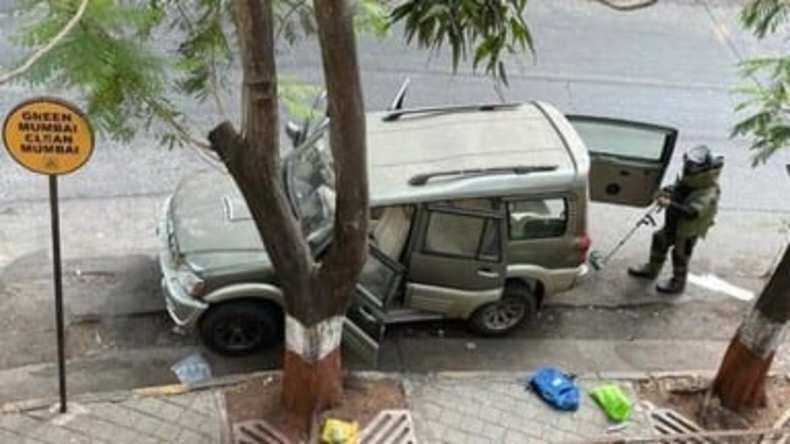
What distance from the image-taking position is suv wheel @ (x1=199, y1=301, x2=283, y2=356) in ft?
28.0

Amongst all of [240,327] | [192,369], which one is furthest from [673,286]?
[192,369]

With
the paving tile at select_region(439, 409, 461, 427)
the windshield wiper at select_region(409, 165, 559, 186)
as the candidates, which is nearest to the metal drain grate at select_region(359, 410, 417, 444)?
the paving tile at select_region(439, 409, 461, 427)

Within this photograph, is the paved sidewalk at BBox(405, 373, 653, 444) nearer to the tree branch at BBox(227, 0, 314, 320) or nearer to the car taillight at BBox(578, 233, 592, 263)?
the car taillight at BBox(578, 233, 592, 263)

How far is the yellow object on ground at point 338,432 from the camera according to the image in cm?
784

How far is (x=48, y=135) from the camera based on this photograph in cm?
697

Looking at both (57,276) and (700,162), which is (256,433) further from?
(700,162)

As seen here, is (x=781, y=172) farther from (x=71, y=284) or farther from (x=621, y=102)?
(x=71, y=284)

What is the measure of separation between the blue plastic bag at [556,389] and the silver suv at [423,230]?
2.50 ft

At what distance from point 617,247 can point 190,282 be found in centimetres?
432

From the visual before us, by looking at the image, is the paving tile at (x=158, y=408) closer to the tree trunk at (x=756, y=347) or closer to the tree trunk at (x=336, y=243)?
the tree trunk at (x=336, y=243)

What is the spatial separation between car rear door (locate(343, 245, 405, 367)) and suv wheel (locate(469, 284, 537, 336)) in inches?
41.4

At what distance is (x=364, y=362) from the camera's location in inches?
344

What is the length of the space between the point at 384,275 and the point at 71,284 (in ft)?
9.67

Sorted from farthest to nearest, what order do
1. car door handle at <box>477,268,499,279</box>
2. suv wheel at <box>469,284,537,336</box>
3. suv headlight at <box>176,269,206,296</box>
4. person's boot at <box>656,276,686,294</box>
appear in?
person's boot at <box>656,276,686,294</box> < suv wheel at <box>469,284,537,336</box> < car door handle at <box>477,268,499,279</box> < suv headlight at <box>176,269,206,296</box>
